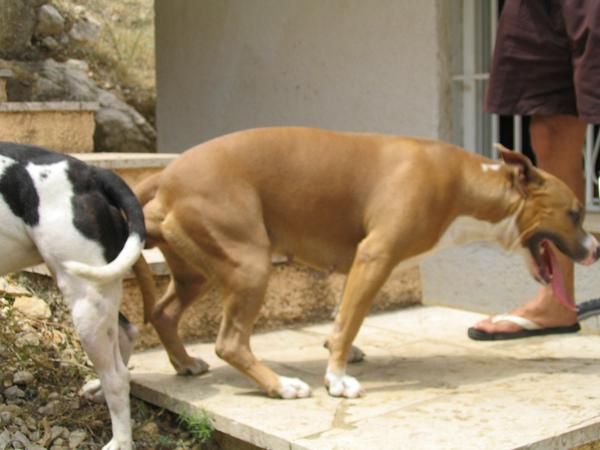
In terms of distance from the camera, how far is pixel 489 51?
5.61 meters

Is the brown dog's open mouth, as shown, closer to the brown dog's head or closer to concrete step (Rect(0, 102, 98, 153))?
the brown dog's head

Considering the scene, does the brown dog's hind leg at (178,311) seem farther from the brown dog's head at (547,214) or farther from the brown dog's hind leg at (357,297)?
the brown dog's head at (547,214)

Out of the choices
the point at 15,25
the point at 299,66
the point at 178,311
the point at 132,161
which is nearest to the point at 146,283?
the point at 178,311

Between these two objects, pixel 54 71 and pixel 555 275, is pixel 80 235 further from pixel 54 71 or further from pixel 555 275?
pixel 54 71

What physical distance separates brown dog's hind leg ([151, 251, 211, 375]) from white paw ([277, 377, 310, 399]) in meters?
0.49

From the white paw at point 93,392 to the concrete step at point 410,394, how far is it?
0.54 ft

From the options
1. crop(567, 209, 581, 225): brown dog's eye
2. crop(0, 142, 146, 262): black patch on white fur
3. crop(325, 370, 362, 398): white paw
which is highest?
A: crop(0, 142, 146, 262): black patch on white fur

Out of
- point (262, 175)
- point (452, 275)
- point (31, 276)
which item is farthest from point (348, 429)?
point (452, 275)

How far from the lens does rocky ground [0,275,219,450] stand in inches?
140

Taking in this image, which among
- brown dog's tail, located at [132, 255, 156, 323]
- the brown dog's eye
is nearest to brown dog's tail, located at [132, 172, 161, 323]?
brown dog's tail, located at [132, 255, 156, 323]

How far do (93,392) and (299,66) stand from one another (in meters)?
3.18

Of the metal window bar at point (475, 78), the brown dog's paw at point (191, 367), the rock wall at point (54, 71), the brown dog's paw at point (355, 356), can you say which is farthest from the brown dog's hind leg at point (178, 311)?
the rock wall at point (54, 71)

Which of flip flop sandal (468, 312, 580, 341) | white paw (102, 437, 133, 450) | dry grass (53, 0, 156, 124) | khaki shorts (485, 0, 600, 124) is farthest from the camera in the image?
dry grass (53, 0, 156, 124)

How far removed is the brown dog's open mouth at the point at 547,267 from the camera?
4055 mm
